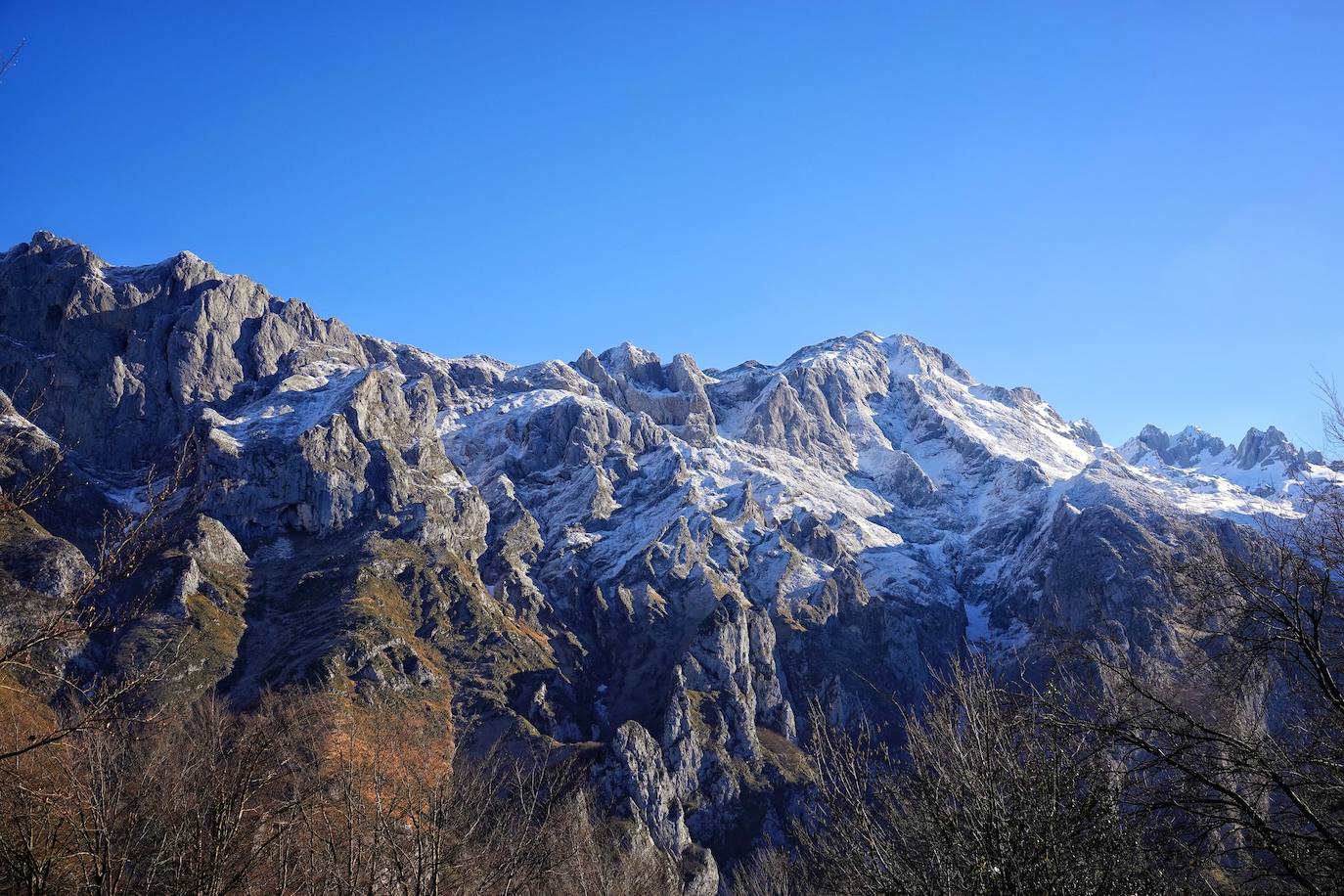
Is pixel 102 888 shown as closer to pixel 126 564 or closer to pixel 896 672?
pixel 126 564

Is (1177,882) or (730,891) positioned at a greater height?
(1177,882)

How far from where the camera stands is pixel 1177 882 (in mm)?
12219

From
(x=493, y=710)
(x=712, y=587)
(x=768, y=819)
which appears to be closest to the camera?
(x=768, y=819)

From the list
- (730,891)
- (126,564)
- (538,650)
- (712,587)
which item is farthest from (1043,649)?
(712,587)

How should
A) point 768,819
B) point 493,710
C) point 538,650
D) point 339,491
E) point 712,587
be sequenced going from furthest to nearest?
1. point 712,587
2. point 339,491
3. point 538,650
4. point 493,710
5. point 768,819

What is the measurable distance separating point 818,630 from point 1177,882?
18587 centimetres

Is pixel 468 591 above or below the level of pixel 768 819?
above

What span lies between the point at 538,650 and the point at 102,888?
519ft

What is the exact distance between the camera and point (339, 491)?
177 meters

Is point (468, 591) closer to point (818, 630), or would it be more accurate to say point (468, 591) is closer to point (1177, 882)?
point (818, 630)

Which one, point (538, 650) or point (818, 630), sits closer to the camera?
point (538, 650)

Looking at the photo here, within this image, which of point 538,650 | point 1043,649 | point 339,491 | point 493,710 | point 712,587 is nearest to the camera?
point 1043,649

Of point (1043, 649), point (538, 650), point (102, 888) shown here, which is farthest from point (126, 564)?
point (538, 650)

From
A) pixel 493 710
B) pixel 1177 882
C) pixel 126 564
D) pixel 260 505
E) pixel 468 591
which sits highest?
pixel 260 505
